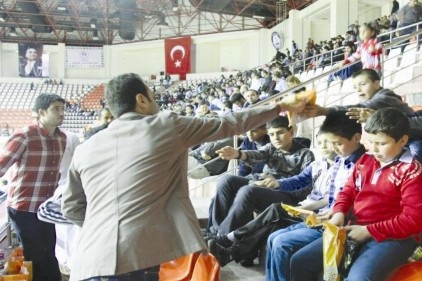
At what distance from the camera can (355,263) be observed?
1.78 m

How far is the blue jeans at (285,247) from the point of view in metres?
2.11

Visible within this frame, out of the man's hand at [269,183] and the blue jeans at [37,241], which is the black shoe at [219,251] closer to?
the man's hand at [269,183]

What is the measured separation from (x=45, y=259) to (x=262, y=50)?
18.0 m

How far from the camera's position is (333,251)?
5.76 feet

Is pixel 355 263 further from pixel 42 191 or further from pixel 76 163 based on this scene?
pixel 42 191

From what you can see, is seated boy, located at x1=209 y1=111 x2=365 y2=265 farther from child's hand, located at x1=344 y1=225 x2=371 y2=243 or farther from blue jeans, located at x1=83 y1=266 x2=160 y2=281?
blue jeans, located at x1=83 y1=266 x2=160 y2=281

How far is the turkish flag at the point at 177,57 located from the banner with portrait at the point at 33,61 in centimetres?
638

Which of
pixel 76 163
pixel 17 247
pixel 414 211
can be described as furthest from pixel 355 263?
pixel 17 247

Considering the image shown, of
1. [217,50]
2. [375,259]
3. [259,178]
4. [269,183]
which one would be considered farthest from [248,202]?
[217,50]

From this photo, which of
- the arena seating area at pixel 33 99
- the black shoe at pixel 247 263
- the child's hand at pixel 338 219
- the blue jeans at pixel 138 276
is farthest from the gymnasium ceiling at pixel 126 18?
the blue jeans at pixel 138 276

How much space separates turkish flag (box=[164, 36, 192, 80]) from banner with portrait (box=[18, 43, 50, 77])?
638cm

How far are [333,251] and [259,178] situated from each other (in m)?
1.23

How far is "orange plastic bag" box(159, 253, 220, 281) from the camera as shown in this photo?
1.94 metres

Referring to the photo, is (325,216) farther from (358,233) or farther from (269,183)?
(269,183)
